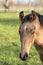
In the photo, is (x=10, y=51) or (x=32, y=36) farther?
(x=10, y=51)

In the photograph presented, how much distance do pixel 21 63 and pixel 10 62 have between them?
0.30 meters

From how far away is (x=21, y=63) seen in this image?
22.6 feet

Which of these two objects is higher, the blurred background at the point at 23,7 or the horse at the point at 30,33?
the horse at the point at 30,33

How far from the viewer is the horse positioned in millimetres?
4268

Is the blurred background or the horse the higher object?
the horse

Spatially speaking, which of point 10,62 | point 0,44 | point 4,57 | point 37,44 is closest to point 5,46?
point 0,44

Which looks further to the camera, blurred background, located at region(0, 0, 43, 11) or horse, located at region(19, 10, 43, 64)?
blurred background, located at region(0, 0, 43, 11)

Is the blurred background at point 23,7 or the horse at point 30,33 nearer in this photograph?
the horse at point 30,33

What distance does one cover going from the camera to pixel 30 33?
Result: 4355mm

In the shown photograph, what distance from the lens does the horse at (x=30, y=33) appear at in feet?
14.0

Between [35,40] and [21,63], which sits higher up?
[35,40]

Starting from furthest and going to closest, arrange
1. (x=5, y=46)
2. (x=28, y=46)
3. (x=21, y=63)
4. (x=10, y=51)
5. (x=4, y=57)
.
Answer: (x=5, y=46) < (x=10, y=51) < (x=4, y=57) < (x=21, y=63) < (x=28, y=46)

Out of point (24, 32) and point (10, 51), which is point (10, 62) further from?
point (24, 32)

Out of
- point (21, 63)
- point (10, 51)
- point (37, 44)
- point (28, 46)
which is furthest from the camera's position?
point (10, 51)
